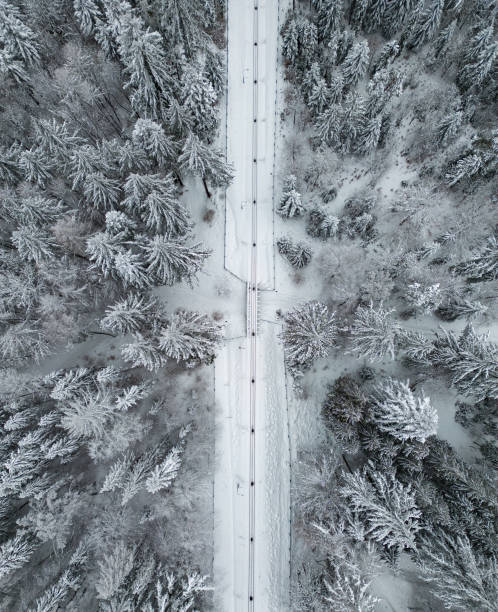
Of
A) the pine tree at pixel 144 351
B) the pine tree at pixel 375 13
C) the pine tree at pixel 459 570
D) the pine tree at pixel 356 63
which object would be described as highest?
the pine tree at pixel 375 13

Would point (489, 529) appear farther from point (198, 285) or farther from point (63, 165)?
point (63, 165)

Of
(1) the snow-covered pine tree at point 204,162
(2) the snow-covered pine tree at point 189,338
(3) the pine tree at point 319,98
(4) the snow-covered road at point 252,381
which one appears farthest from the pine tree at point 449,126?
(2) the snow-covered pine tree at point 189,338

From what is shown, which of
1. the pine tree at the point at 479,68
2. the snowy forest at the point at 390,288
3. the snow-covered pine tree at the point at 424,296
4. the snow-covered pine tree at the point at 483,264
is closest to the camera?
the snowy forest at the point at 390,288

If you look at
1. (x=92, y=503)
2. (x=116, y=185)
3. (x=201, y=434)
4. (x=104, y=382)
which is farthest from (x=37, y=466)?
(x=116, y=185)

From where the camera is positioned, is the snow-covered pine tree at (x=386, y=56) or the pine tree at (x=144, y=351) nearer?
the pine tree at (x=144, y=351)

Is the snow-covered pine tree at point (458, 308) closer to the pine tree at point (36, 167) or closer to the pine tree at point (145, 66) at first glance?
the pine tree at point (145, 66)

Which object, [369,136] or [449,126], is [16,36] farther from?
[449,126]
